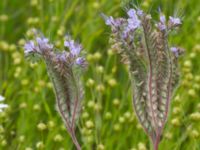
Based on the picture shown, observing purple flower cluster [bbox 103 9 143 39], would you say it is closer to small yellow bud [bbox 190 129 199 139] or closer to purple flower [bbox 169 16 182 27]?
purple flower [bbox 169 16 182 27]

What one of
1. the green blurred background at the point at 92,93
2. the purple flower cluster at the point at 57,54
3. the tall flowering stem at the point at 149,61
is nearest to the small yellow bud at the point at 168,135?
the green blurred background at the point at 92,93

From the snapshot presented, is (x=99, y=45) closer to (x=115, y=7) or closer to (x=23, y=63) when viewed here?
(x=115, y=7)

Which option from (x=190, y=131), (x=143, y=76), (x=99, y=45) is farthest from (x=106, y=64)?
(x=143, y=76)

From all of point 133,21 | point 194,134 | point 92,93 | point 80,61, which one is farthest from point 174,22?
point 92,93

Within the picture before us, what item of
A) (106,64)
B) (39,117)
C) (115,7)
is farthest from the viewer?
(115,7)

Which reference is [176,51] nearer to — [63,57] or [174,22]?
[174,22]

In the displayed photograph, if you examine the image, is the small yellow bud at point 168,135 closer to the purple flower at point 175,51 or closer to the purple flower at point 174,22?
the purple flower at point 175,51
